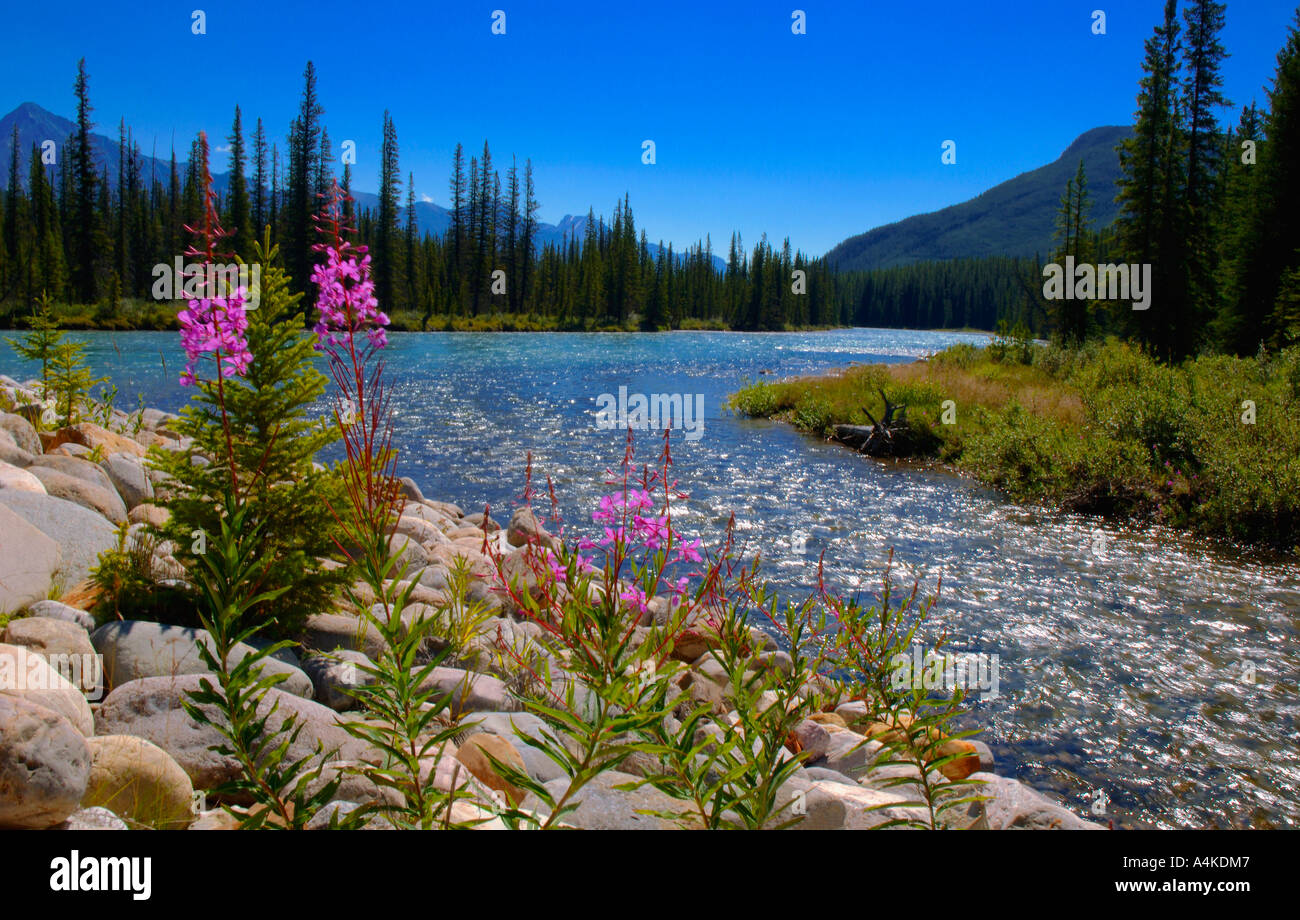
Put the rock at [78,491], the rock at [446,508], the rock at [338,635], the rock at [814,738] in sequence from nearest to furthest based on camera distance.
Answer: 1. the rock at [814,738]
2. the rock at [338,635]
3. the rock at [78,491]
4. the rock at [446,508]

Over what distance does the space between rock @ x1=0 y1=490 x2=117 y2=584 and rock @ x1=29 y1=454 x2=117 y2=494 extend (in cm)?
146

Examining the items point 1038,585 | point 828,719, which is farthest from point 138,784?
point 1038,585

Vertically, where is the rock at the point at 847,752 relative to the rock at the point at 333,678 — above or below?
below

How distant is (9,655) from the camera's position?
3525 mm

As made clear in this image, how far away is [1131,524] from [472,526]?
10790mm

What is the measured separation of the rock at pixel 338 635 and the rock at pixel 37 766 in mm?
2597

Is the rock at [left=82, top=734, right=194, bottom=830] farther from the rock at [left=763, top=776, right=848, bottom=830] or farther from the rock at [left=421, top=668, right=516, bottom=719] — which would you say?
the rock at [left=763, top=776, right=848, bottom=830]

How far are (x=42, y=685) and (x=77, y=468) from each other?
518 cm

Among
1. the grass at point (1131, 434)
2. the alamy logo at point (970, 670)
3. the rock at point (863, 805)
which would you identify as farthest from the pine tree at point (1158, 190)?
the rock at point (863, 805)

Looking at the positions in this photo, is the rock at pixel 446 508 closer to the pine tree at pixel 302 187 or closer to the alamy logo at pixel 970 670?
the alamy logo at pixel 970 670

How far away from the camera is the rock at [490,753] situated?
380 cm

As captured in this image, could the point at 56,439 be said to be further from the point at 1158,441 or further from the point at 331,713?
the point at 1158,441

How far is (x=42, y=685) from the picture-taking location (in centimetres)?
339
